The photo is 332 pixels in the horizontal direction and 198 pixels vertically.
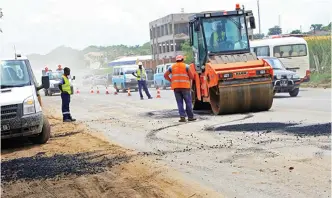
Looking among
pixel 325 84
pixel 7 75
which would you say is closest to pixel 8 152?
pixel 7 75

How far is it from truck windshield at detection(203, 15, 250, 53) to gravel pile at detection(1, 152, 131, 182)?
7591 mm

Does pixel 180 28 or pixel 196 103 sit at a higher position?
pixel 180 28

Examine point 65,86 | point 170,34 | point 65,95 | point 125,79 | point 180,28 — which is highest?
point 180,28

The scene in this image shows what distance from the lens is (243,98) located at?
14328 mm

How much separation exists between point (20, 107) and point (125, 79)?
92.4 feet

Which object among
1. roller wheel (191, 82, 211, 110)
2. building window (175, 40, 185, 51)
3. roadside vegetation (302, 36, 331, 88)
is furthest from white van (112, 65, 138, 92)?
building window (175, 40, 185, 51)

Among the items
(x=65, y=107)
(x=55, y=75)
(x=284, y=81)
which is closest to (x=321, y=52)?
(x=284, y=81)

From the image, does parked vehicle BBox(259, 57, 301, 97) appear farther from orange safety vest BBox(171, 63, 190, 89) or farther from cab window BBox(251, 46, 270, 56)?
orange safety vest BBox(171, 63, 190, 89)

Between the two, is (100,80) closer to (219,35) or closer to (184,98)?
(219,35)

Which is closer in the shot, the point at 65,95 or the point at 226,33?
the point at 226,33

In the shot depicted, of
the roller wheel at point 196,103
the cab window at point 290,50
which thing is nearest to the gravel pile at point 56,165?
the roller wheel at point 196,103

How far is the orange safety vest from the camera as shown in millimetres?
14016

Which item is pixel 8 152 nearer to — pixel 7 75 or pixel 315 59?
pixel 7 75

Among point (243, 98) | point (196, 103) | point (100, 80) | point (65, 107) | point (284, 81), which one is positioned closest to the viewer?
point (243, 98)
